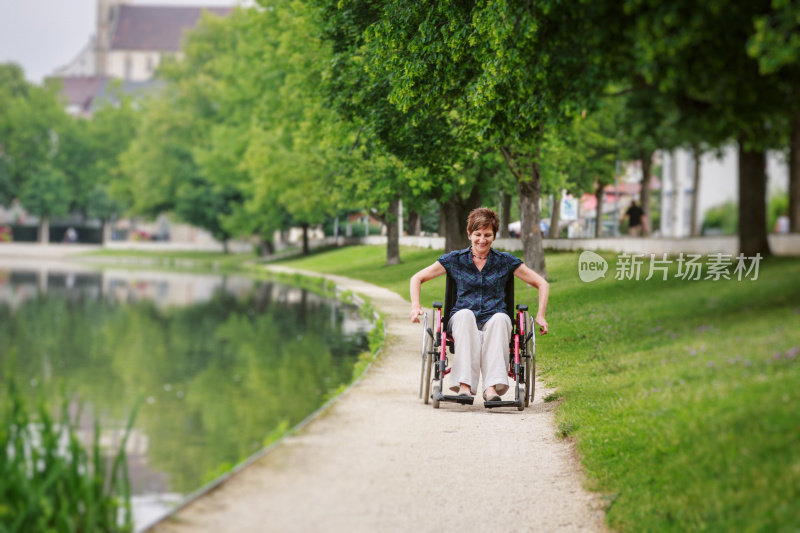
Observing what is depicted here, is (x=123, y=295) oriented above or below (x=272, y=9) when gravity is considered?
below

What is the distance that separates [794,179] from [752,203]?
21 centimetres

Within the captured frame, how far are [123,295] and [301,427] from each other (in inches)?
924

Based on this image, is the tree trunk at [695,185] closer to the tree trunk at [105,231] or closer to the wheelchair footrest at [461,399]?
the wheelchair footrest at [461,399]

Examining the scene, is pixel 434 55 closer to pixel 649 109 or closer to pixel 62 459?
pixel 649 109

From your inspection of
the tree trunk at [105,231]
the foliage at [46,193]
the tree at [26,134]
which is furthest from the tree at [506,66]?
the tree trunk at [105,231]

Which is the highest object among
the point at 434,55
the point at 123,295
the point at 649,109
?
the point at 434,55

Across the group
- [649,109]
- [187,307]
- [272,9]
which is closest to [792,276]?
[649,109]

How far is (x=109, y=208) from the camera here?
7888 centimetres

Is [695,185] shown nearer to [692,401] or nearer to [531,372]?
[692,401]

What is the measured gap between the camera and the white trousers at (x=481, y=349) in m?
7.51

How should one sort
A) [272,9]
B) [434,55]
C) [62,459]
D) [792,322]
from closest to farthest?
[792,322] → [62,459] → [434,55] → [272,9]

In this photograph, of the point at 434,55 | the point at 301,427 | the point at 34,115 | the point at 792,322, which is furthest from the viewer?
the point at 34,115

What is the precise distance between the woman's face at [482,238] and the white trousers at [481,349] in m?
0.46

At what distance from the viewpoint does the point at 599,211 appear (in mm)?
7129
